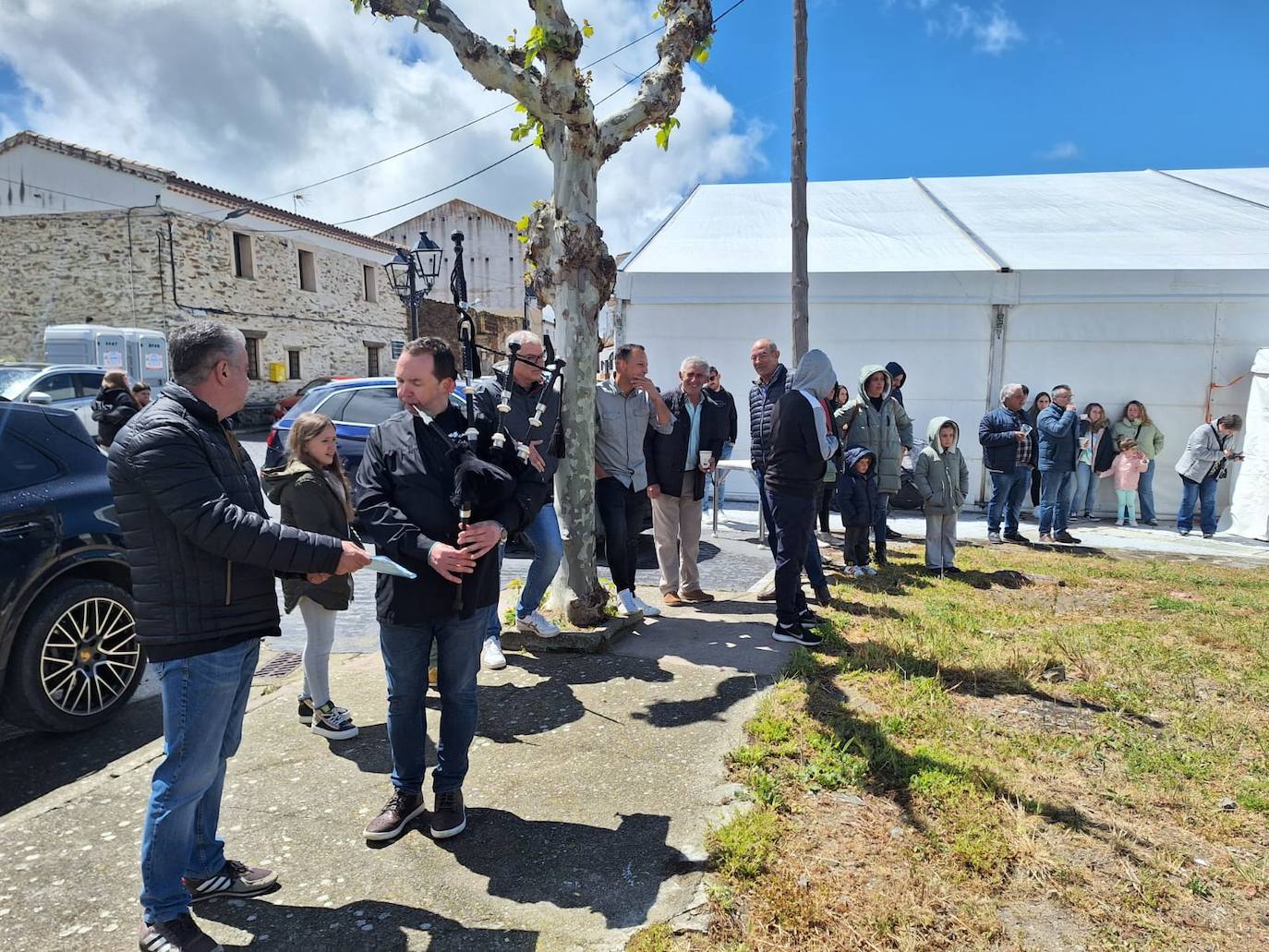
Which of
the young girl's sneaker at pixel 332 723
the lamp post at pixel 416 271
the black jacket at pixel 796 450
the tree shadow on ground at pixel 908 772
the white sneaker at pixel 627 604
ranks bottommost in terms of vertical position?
the tree shadow on ground at pixel 908 772

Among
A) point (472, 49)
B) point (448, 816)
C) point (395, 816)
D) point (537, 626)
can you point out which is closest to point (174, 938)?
point (395, 816)

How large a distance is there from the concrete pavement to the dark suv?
0.26 meters

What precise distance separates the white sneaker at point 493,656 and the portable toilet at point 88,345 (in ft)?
54.8

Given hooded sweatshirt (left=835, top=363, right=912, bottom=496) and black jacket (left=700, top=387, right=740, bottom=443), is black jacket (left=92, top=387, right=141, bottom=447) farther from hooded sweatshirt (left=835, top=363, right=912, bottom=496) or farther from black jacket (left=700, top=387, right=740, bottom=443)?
hooded sweatshirt (left=835, top=363, right=912, bottom=496)

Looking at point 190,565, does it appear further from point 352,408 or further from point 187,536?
point 352,408

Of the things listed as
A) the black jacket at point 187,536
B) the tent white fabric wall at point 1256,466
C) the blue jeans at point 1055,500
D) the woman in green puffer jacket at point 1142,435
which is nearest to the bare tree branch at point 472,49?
the black jacket at point 187,536

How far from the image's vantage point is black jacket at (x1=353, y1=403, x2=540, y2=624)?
9.00ft

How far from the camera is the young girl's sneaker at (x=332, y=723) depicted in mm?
3732

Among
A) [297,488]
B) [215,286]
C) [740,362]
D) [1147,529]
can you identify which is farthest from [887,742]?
[215,286]

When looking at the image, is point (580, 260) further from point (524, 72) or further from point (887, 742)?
point (887, 742)

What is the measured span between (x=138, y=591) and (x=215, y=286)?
2527 centimetres

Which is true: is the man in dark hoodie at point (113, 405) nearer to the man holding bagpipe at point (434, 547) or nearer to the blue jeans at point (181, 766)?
the man holding bagpipe at point (434, 547)

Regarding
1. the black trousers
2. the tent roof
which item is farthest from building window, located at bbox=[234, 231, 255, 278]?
the black trousers

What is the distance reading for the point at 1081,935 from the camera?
2.43 meters
